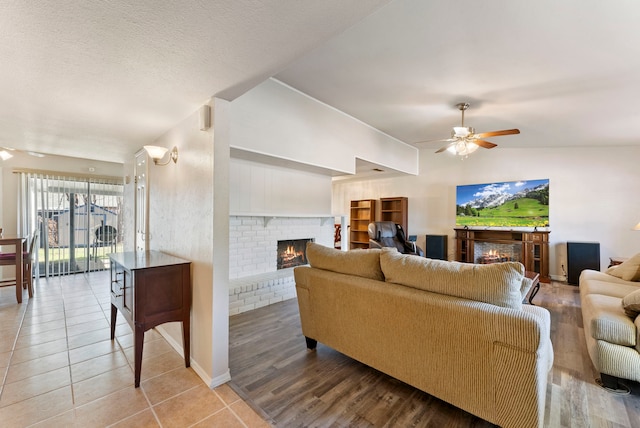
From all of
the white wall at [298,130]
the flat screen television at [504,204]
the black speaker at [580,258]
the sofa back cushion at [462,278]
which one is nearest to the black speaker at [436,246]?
the flat screen television at [504,204]

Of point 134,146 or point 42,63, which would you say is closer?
point 42,63

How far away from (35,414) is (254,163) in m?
3.00

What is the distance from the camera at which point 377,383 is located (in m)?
2.03

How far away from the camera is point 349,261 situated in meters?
2.21

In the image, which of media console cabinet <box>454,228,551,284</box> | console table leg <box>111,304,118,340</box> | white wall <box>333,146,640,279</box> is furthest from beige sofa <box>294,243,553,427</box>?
white wall <box>333,146,640,279</box>

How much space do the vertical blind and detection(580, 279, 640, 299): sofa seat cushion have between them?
24.5ft

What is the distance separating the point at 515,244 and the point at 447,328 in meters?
4.77

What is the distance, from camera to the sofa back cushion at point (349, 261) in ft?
6.83

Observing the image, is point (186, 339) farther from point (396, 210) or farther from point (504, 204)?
point (504, 204)

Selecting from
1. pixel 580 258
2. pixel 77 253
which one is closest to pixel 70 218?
pixel 77 253

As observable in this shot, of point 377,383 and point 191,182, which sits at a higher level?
point 191,182

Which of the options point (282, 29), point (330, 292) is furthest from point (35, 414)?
point (282, 29)

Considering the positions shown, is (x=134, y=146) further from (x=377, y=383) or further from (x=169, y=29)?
(x=377, y=383)

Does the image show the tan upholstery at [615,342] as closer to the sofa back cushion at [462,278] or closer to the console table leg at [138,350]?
the sofa back cushion at [462,278]
